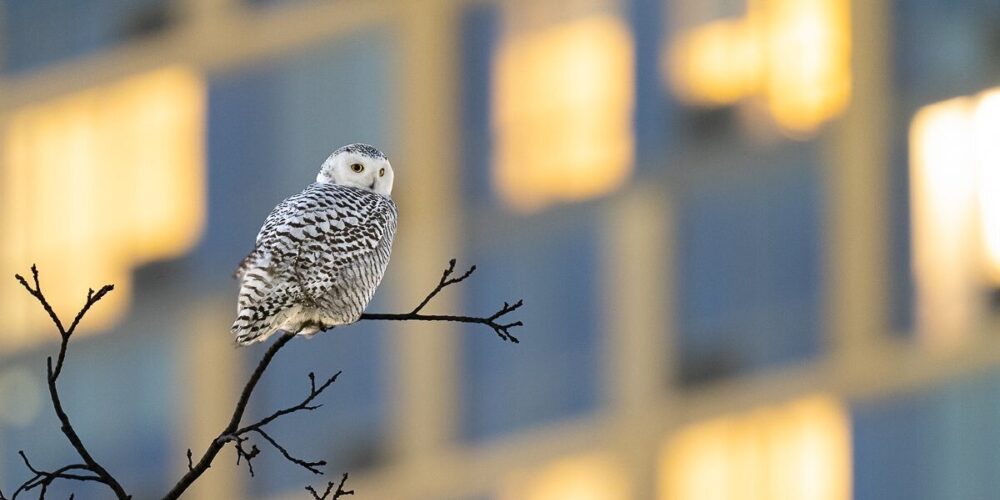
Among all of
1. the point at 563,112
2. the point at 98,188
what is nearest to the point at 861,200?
the point at 563,112

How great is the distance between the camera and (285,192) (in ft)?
96.7

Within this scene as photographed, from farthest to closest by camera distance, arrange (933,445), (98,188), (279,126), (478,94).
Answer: (98,188) → (279,126) → (478,94) → (933,445)

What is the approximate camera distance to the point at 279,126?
98.2 ft

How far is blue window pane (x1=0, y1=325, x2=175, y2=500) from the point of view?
3022 cm

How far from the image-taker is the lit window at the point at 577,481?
1011 inches

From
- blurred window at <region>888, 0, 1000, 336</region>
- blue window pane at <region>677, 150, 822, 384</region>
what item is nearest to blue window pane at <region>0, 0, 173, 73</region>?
blue window pane at <region>677, 150, 822, 384</region>

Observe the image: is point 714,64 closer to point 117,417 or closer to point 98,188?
point 117,417

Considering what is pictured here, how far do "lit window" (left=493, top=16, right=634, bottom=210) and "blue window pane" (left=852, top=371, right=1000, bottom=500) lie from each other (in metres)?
4.60

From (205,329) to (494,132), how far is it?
4.84 meters

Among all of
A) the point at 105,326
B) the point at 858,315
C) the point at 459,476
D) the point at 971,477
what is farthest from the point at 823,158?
the point at 105,326

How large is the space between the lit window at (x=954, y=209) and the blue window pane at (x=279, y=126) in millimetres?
7747

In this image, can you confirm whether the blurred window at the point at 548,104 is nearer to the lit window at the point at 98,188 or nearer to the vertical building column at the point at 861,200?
the vertical building column at the point at 861,200

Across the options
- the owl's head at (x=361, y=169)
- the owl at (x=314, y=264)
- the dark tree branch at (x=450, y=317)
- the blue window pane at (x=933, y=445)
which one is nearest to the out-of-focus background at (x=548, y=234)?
the blue window pane at (x=933, y=445)

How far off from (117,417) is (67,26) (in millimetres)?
5743
